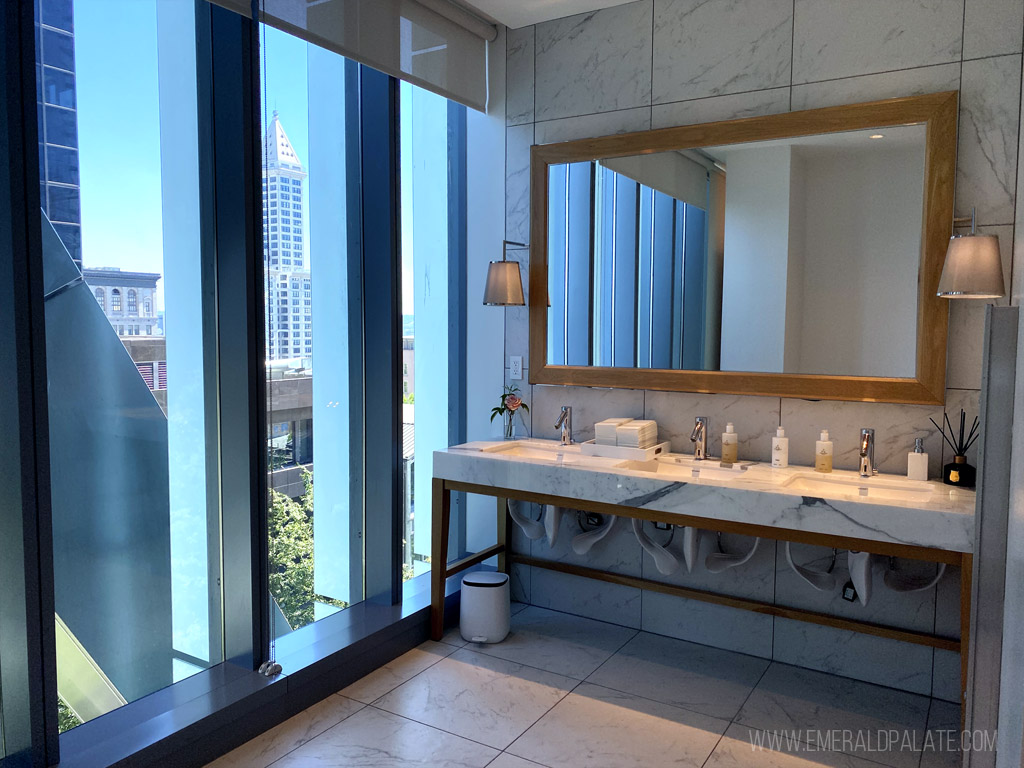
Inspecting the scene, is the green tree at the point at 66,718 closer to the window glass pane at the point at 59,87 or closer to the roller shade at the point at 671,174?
the window glass pane at the point at 59,87

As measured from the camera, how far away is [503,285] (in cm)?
304

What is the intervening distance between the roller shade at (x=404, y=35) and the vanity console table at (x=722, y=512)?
1499mm

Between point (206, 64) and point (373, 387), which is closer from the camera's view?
point (206, 64)

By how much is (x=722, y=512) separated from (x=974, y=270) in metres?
1.02

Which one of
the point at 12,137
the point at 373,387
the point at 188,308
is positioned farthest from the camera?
the point at 373,387

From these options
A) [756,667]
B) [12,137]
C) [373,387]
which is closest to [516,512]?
[373,387]

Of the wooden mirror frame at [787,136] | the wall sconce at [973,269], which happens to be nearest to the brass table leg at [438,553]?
the wooden mirror frame at [787,136]

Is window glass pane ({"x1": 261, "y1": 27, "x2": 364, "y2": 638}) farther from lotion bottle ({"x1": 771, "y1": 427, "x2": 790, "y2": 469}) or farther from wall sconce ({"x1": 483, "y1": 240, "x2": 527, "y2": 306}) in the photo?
lotion bottle ({"x1": 771, "y1": 427, "x2": 790, "y2": 469})

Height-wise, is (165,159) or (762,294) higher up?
(165,159)

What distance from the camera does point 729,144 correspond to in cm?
271

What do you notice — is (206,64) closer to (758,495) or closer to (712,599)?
(758,495)

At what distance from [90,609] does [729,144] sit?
2.56 metres

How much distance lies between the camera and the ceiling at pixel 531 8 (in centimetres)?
292

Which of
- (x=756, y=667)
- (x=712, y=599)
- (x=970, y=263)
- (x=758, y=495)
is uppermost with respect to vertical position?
(x=970, y=263)
